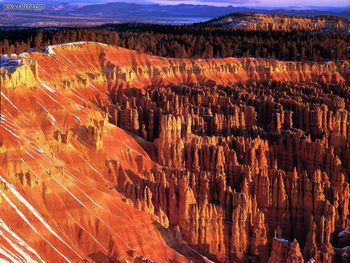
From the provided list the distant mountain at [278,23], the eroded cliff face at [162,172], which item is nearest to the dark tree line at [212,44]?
the eroded cliff face at [162,172]

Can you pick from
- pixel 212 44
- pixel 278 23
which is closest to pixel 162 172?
pixel 212 44

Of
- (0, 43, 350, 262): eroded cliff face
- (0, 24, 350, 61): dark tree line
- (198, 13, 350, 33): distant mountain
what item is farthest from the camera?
(198, 13, 350, 33): distant mountain

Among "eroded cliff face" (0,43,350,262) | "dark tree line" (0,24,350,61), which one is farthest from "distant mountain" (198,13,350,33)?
"eroded cliff face" (0,43,350,262)

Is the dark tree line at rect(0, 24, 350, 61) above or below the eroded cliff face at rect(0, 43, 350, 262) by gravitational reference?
above

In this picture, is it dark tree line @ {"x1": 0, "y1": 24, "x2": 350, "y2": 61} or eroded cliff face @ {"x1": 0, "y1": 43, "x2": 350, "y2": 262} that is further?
dark tree line @ {"x1": 0, "y1": 24, "x2": 350, "y2": 61}

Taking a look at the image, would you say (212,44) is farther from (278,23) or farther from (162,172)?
(278,23)

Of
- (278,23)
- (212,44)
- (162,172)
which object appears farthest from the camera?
(278,23)

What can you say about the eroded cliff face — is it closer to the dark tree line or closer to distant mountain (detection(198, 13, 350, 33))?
the dark tree line

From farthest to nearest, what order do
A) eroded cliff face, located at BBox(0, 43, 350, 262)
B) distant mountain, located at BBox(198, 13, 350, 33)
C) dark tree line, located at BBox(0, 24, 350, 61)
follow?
1. distant mountain, located at BBox(198, 13, 350, 33)
2. dark tree line, located at BBox(0, 24, 350, 61)
3. eroded cliff face, located at BBox(0, 43, 350, 262)

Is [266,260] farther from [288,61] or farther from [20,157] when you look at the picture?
[288,61]
